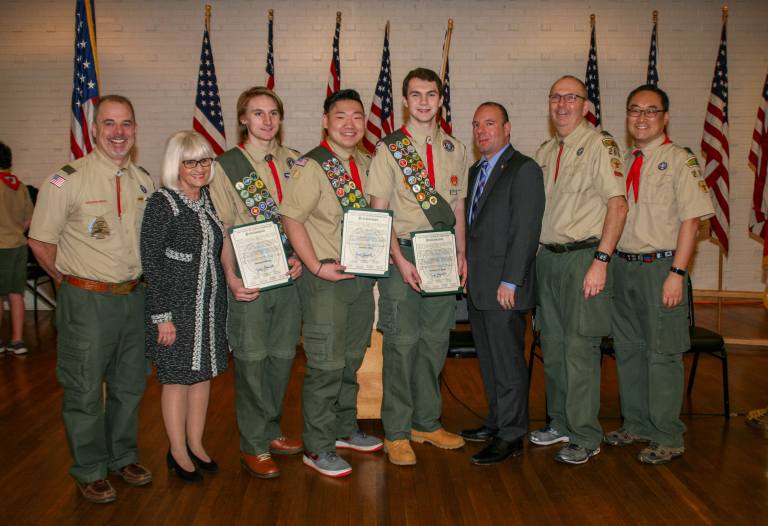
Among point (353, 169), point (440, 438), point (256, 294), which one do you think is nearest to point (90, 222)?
point (256, 294)

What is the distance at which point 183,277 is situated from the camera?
2.93 meters

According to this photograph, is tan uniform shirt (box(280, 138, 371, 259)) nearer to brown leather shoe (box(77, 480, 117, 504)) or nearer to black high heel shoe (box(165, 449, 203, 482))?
black high heel shoe (box(165, 449, 203, 482))

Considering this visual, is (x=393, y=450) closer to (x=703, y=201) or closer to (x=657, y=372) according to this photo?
(x=657, y=372)

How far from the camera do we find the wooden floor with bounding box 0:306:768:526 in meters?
2.80

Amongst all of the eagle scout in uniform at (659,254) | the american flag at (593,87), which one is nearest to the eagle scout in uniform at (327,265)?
the eagle scout in uniform at (659,254)

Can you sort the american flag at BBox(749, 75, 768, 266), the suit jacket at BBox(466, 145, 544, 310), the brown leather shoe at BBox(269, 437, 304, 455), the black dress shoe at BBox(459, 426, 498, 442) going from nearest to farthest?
the suit jacket at BBox(466, 145, 544, 310) < the brown leather shoe at BBox(269, 437, 304, 455) < the black dress shoe at BBox(459, 426, 498, 442) < the american flag at BBox(749, 75, 768, 266)

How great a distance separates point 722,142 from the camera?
22.0ft

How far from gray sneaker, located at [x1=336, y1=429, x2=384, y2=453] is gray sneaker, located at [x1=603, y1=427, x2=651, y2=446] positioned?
128 centimetres

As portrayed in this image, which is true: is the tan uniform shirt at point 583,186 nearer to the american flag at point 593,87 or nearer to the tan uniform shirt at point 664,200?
the tan uniform shirt at point 664,200

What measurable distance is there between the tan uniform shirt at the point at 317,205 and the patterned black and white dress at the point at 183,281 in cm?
38

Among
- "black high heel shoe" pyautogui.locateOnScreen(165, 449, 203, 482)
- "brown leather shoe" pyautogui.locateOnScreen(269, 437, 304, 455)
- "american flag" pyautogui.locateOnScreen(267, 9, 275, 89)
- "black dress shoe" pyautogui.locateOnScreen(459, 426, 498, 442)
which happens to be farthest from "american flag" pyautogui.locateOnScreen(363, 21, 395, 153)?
"black high heel shoe" pyautogui.locateOnScreen(165, 449, 203, 482)

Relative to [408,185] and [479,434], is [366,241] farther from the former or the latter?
[479,434]

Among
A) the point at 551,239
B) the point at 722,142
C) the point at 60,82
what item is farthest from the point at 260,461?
the point at 60,82

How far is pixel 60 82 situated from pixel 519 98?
5.57 metres
